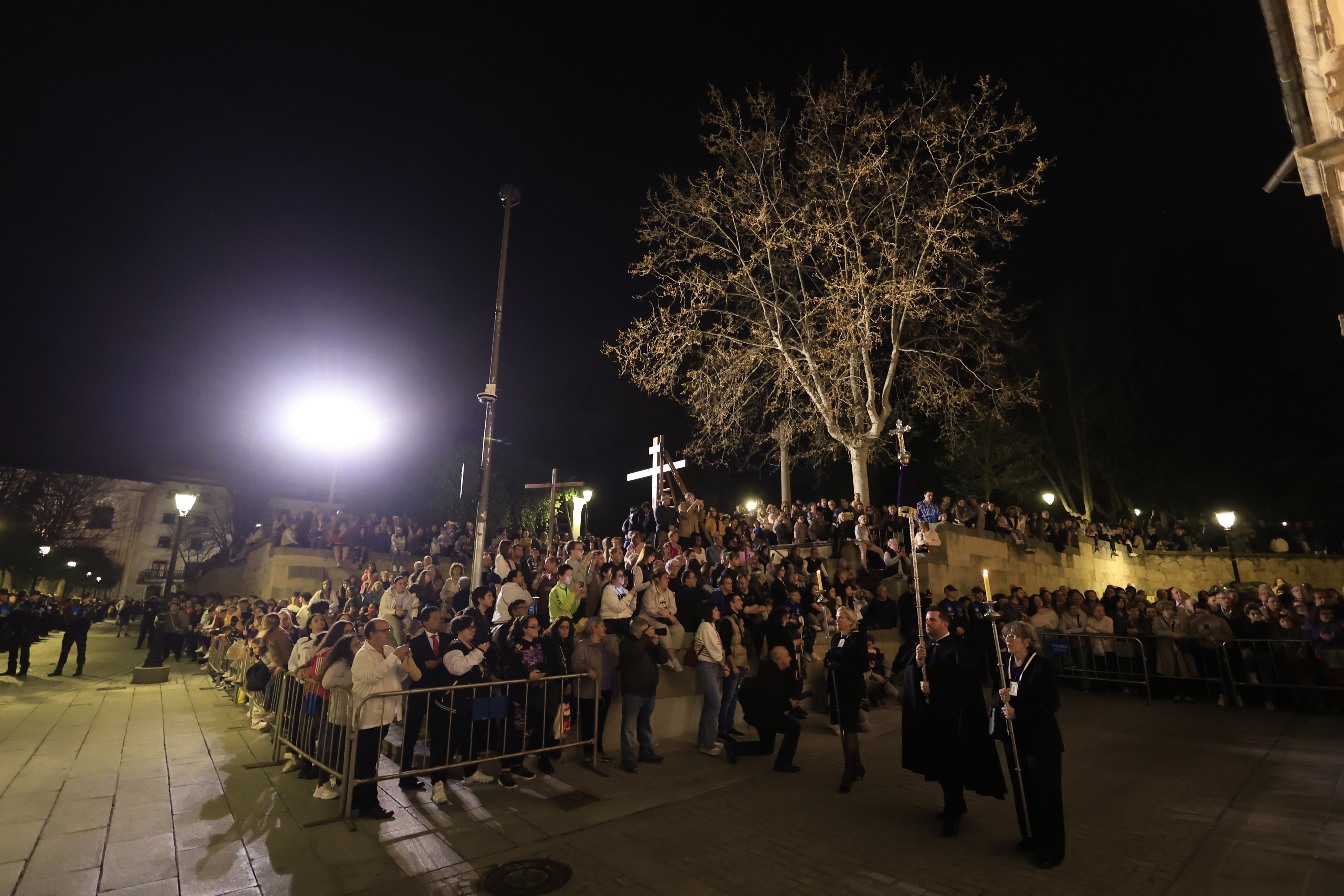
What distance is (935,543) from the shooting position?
1499 cm

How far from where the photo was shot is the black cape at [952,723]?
5.51 m

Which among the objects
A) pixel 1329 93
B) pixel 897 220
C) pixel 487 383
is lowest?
pixel 487 383

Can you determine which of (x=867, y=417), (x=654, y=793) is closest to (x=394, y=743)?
(x=654, y=793)

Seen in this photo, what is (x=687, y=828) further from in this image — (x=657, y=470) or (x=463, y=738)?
(x=657, y=470)

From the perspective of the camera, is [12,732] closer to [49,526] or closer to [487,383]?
[487,383]

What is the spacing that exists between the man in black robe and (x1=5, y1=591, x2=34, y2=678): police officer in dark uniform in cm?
1875

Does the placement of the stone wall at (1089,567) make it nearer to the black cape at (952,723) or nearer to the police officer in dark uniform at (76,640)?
the black cape at (952,723)

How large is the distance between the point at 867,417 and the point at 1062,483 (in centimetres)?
2148

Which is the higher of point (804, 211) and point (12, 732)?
point (804, 211)

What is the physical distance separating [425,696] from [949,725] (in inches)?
200

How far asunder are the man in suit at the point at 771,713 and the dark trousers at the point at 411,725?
3.61 meters

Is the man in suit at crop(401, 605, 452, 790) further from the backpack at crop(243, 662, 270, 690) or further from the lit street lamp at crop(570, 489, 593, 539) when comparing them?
the lit street lamp at crop(570, 489, 593, 539)

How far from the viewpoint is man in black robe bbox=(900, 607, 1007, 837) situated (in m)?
5.49

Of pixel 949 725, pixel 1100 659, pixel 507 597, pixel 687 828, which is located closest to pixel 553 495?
pixel 507 597
